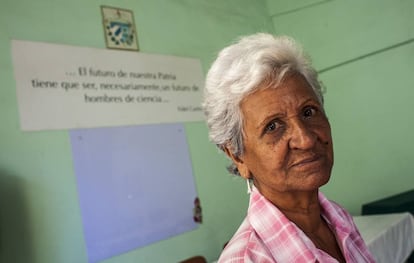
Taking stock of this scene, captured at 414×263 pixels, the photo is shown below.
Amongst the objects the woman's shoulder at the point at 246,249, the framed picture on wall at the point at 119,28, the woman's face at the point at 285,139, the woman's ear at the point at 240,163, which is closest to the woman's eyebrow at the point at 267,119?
the woman's face at the point at 285,139

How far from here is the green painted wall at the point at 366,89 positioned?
2.76 m

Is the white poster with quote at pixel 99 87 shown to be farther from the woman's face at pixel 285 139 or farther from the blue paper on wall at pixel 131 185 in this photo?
the woman's face at pixel 285 139

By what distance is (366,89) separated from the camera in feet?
9.52

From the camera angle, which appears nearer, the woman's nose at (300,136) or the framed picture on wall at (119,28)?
the woman's nose at (300,136)

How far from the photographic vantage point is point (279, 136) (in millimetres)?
866

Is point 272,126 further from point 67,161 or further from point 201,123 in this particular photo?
point 201,123

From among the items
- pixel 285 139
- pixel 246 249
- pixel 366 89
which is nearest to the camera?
pixel 246 249

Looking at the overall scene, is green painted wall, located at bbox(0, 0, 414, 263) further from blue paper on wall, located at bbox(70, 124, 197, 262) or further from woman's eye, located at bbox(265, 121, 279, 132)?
woman's eye, located at bbox(265, 121, 279, 132)

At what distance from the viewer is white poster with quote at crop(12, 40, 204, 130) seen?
1729mm

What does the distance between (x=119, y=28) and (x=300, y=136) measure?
1.64m

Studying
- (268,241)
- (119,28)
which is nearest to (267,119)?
(268,241)

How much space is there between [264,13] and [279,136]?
276 centimetres

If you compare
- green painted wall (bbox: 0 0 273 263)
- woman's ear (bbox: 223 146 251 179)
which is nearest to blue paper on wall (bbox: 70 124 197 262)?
green painted wall (bbox: 0 0 273 263)

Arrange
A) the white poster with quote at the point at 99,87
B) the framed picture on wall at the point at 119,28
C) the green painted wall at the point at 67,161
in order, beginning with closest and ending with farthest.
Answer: the green painted wall at the point at 67,161
the white poster with quote at the point at 99,87
the framed picture on wall at the point at 119,28
